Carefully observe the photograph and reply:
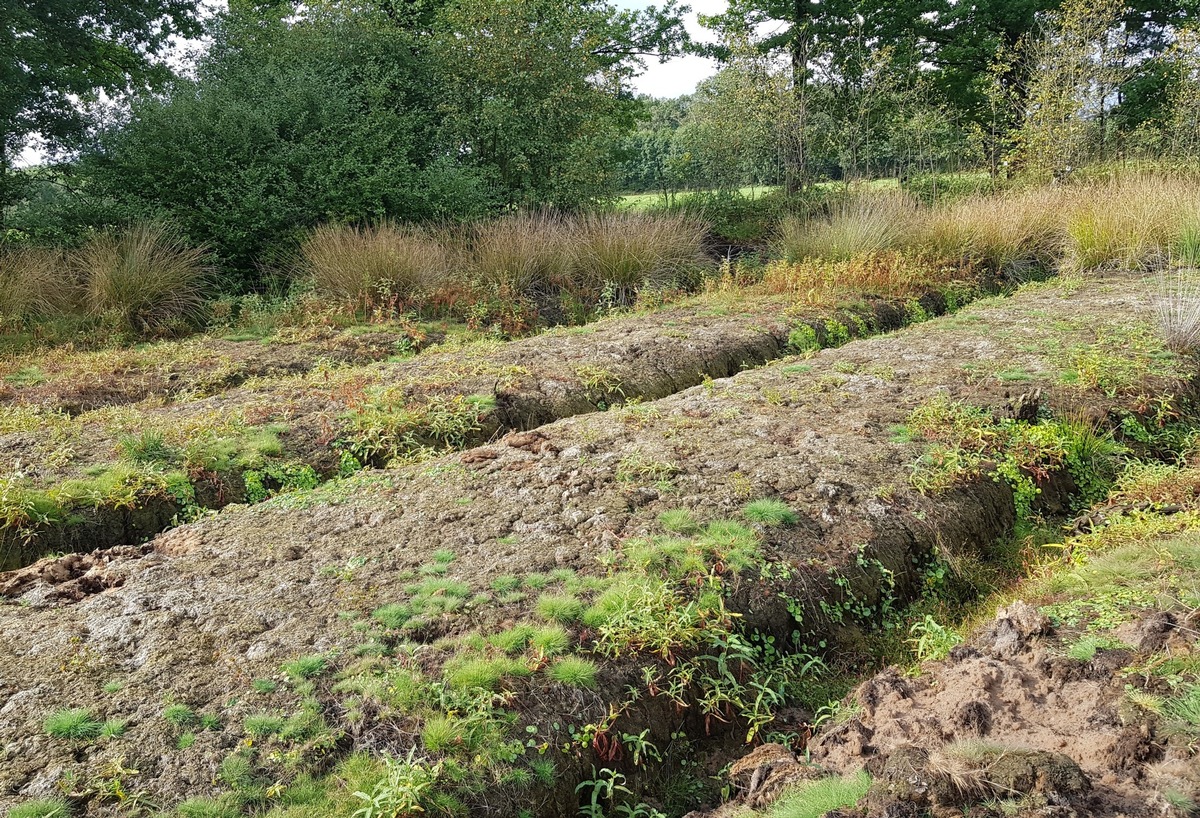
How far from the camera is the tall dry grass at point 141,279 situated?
346 inches

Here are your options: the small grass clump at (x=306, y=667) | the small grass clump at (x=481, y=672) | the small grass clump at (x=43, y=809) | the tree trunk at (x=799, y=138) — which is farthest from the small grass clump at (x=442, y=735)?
the tree trunk at (x=799, y=138)

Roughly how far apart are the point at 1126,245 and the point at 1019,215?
1540mm

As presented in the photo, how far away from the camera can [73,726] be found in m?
2.56

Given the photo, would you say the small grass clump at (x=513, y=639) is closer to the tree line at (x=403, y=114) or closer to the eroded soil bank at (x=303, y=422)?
the eroded soil bank at (x=303, y=422)

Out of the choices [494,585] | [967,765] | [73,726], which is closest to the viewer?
[967,765]

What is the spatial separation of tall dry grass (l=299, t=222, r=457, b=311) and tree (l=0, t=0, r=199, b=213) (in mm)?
5272

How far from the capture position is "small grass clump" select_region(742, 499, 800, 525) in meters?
3.86

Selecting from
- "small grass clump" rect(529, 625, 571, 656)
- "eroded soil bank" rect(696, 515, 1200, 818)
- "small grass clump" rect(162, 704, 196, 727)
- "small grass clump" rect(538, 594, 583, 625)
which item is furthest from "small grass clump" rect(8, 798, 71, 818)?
"eroded soil bank" rect(696, 515, 1200, 818)

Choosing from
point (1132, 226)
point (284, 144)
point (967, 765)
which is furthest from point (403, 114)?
point (967, 765)

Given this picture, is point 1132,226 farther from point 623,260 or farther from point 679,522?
point 679,522

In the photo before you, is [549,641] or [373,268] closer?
[549,641]

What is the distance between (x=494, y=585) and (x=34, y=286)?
323 inches

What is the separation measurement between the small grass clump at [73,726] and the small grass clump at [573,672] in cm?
153

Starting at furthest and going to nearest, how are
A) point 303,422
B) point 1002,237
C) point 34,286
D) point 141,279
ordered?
point 1002,237
point 141,279
point 34,286
point 303,422
